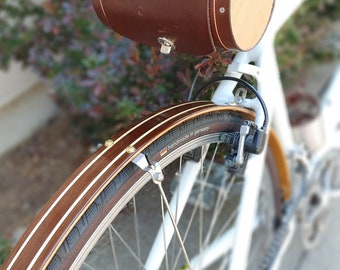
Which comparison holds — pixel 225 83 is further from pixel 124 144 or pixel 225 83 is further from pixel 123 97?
pixel 123 97

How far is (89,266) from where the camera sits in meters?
1.00

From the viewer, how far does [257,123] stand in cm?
122

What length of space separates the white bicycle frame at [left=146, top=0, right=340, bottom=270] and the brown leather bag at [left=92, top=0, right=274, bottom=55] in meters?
0.13

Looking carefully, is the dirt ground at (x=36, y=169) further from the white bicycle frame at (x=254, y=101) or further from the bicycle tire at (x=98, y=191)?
the bicycle tire at (x=98, y=191)

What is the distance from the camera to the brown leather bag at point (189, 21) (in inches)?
38.4

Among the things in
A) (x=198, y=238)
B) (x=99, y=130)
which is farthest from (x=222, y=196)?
(x=99, y=130)

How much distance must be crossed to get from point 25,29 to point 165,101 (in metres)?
0.98

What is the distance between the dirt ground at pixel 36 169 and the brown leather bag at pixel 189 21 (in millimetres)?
1195

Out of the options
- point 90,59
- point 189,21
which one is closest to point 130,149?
point 189,21

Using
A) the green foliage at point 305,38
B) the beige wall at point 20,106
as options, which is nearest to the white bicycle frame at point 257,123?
the green foliage at point 305,38

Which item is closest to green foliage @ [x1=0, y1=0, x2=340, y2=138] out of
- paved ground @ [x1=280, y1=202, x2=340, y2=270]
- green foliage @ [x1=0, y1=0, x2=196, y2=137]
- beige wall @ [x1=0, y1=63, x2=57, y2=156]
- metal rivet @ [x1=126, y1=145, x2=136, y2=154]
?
green foliage @ [x1=0, y1=0, x2=196, y2=137]

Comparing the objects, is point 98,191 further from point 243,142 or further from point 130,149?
point 243,142

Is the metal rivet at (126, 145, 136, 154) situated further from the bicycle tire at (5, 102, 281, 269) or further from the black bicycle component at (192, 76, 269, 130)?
the black bicycle component at (192, 76, 269, 130)

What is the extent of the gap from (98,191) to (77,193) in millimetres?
42
